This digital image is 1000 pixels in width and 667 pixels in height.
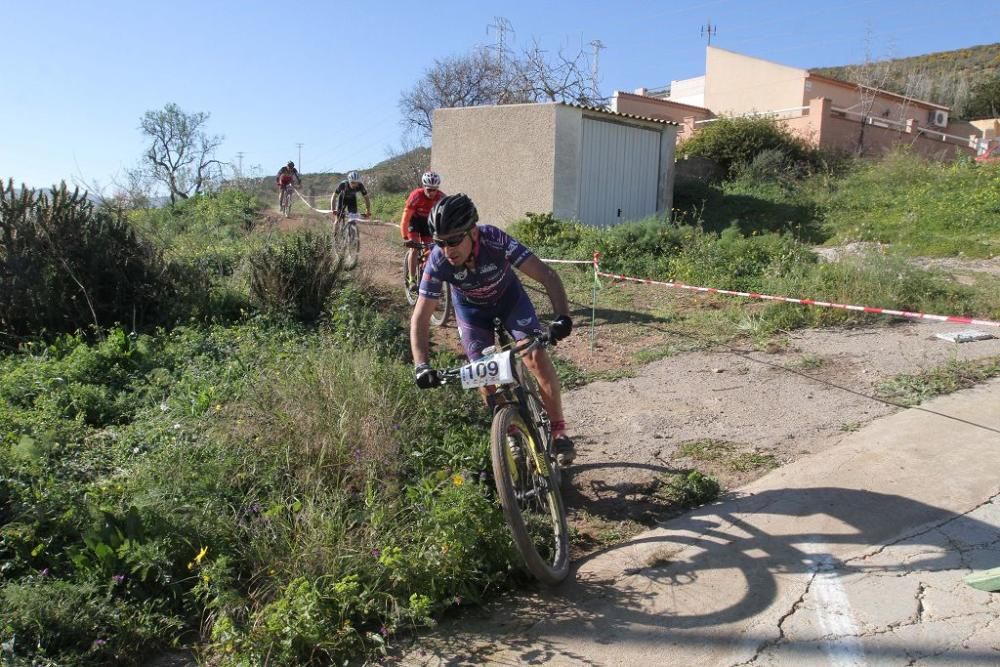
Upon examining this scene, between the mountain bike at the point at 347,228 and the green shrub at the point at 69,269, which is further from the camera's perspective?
the mountain bike at the point at 347,228

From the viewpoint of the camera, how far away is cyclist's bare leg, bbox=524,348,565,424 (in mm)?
4359

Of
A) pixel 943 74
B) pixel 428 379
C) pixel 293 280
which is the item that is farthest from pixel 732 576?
pixel 943 74

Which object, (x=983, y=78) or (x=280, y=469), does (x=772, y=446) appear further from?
(x=983, y=78)

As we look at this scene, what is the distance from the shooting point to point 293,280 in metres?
8.80

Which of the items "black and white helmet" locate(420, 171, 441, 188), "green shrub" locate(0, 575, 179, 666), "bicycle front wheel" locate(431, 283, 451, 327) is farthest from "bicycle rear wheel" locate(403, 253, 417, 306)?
"green shrub" locate(0, 575, 179, 666)

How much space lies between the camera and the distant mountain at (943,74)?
133 feet

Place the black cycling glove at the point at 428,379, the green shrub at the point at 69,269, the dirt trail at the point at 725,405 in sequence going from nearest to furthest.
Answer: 1. the black cycling glove at the point at 428,379
2. the dirt trail at the point at 725,405
3. the green shrub at the point at 69,269

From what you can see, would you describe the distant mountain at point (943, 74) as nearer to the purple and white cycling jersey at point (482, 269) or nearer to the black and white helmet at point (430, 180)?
the black and white helmet at point (430, 180)

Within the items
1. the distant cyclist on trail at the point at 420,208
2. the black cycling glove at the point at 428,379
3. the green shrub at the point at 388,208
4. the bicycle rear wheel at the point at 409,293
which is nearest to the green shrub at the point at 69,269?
the bicycle rear wheel at the point at 409,293

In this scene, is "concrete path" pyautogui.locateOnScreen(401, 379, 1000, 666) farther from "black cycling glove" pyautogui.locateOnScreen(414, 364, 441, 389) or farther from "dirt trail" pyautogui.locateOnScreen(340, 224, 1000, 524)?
"black cycling glove" pyautogui.locateOnScreen(414, 364, 441, 389)

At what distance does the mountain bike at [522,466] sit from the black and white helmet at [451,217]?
663 millimetres

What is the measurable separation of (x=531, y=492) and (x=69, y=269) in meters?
7.03

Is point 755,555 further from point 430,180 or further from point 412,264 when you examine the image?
point 412,264

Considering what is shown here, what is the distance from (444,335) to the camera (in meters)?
8.92
